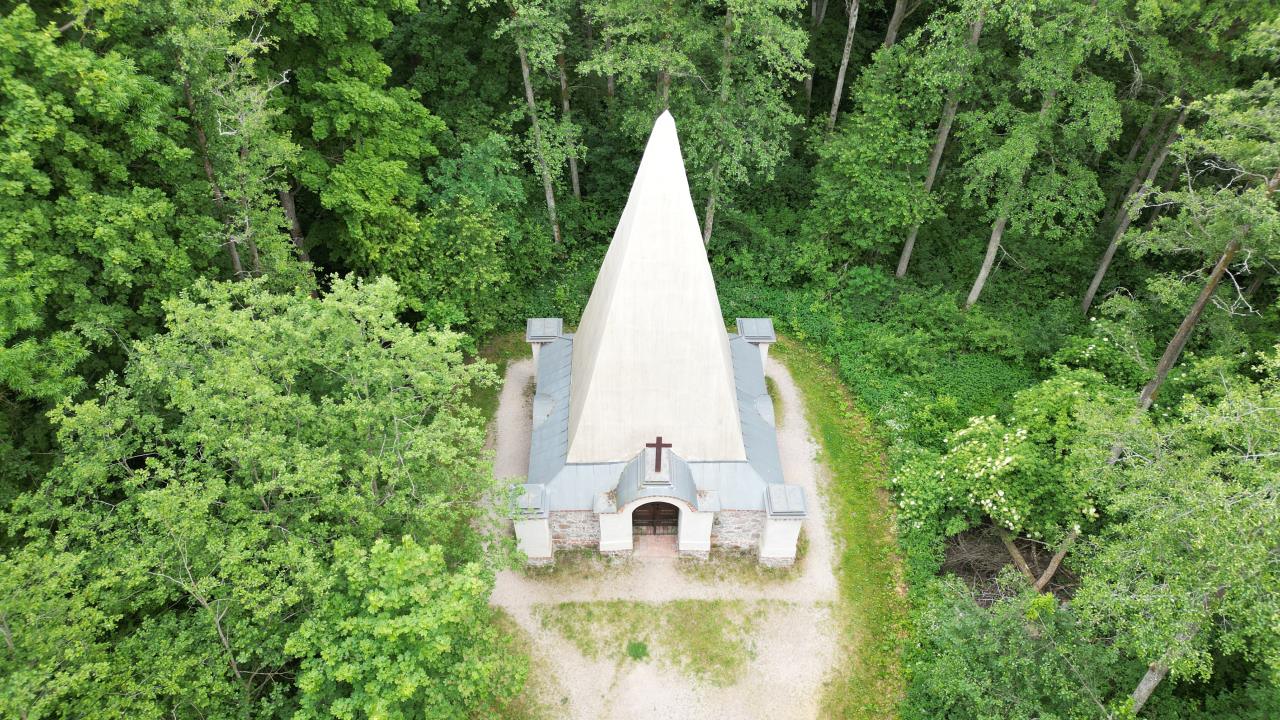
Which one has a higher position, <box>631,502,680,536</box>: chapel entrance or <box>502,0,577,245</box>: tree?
<box>502,0,577,245</box>: tree

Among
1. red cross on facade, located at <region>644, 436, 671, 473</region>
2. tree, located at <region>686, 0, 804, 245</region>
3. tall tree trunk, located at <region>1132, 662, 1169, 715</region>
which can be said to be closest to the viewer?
tall tree trunk, located at <region>1132, 662, 1169, 715</region>

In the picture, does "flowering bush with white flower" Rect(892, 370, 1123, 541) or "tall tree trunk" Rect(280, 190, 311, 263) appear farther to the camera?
"tall tree trunk" Rect(280, 190, 311, 263)

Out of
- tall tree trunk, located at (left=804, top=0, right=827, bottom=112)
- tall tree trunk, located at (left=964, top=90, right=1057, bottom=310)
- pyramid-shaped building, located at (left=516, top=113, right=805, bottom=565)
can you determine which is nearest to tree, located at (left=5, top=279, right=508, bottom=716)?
pyramid-shaped building, located at (left=516, top=113, right=805, bottom=565)

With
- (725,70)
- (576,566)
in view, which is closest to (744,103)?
(725,70)

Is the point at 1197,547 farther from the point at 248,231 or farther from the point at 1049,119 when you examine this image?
the point at 248,231

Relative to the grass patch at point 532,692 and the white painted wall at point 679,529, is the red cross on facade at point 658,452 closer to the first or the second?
the white painted wall at point 679,529

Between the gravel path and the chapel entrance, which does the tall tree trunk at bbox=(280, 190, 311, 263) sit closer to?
the gravel path

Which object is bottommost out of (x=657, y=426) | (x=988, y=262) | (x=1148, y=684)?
(x=1148, y=684)
